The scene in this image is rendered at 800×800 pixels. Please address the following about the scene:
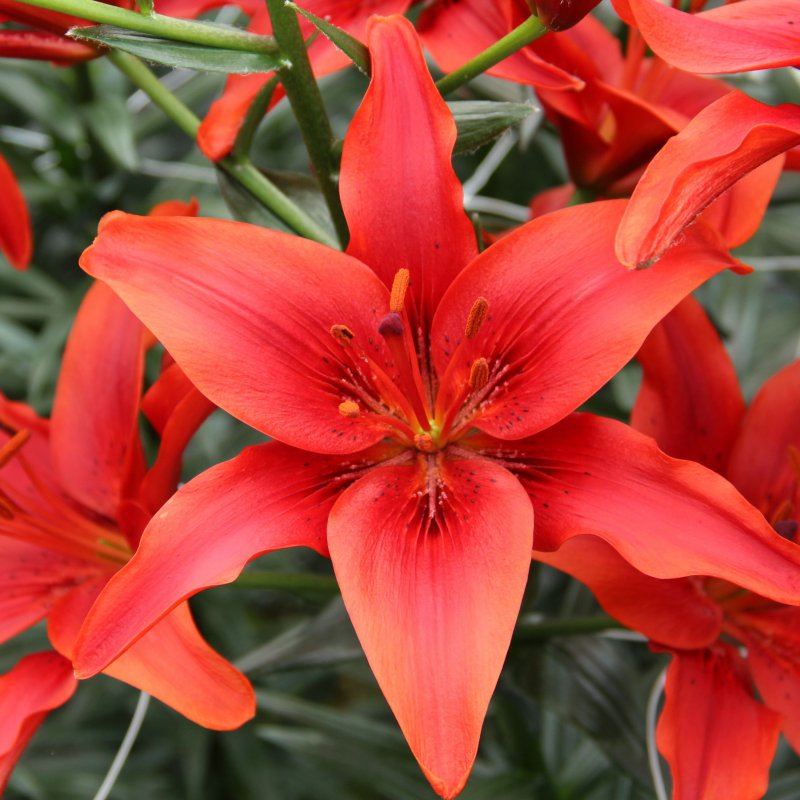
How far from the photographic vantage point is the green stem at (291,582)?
2.61 feet

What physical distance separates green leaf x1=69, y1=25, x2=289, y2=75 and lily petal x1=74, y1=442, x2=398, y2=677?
215 mm

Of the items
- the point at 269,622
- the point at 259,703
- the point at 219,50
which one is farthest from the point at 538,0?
the point at 269,622

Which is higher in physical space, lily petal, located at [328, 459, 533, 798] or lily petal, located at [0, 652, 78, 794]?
lily petal, located at [328, 459, 533, 798]

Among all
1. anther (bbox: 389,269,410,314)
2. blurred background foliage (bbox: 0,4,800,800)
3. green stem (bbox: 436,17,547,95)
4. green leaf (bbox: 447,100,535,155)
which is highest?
green stem (bbox: 436,17,547,95)

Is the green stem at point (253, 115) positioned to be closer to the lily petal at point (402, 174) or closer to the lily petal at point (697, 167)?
the lily petal at point (402, 174)

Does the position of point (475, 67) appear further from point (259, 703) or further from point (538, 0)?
point (259, 703)

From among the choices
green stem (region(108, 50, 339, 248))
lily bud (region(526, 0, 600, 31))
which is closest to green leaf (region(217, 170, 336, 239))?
green stem (region(108, 50, 339, 248))

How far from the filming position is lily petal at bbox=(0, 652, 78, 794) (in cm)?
68

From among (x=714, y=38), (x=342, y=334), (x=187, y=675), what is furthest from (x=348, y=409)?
(x=714, y=38)

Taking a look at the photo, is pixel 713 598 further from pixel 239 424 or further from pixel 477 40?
pixel 239 424

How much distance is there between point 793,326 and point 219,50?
3.19 ft

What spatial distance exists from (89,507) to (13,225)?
0.22 metres

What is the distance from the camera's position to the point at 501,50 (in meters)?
0.63

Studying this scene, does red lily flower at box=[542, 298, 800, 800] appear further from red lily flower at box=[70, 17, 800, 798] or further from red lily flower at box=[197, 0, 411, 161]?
red lily flower at box=[197, 0, 411, 161]
